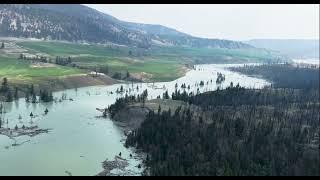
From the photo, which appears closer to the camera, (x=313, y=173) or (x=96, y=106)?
(x=313, y=173)

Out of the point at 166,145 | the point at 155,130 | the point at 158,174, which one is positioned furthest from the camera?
the point at 155,130

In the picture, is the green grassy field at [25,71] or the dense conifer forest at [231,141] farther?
the green grassy field at [25,71]

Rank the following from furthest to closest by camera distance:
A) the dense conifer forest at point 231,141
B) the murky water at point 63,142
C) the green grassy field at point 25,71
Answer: the green grassy field at point 25,71 < the murky water at point 63,142 < the dense conifer forest at point 231,141

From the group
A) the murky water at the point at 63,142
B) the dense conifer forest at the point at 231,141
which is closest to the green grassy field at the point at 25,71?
the murky water at the point at 63,142

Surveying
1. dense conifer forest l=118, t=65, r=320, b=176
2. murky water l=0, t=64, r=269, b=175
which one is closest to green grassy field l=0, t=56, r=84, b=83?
murky water l=0, t=64, r=269, b=175

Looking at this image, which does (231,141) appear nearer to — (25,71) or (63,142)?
(63,142)

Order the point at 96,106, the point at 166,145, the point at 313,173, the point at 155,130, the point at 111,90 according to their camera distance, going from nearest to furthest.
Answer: the point at 313,173 < the point at 166,145 < the point at 155,130 < the point at 96,106 < the point at 111,90

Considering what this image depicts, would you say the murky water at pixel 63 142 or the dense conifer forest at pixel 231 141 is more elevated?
the dense conifer forest at pixel 231 141

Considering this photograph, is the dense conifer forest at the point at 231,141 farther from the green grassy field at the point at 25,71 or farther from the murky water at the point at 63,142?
the green grassy field at the point at 25,71

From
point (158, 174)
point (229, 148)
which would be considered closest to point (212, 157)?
point (229, 148)

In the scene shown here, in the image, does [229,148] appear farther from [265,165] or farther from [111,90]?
[111,90]

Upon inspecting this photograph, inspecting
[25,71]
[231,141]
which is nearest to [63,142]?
[231,141]
